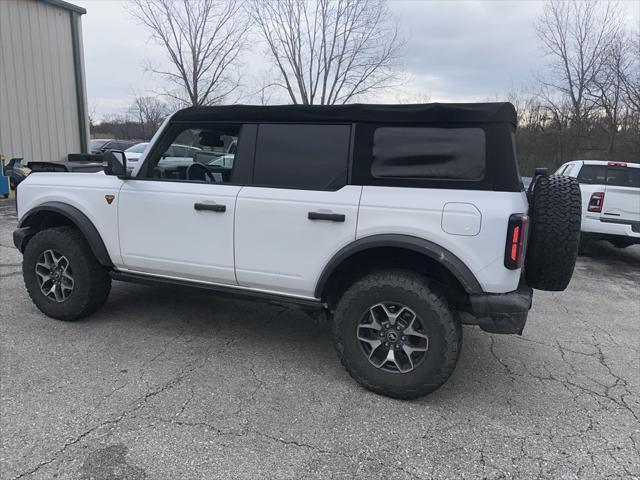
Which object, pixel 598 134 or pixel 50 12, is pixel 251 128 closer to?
pixel 50 12

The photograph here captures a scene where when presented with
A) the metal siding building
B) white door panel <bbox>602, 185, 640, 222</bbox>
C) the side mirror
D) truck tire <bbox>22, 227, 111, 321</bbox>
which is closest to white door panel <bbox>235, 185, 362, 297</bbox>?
the side mirror

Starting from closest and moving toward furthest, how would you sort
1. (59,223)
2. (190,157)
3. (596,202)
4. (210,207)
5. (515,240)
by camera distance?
1. (515,240)
2. (210,207)
3. (190,157)
4. (59,223)
5. (596,202)

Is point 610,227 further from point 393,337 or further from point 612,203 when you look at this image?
point 393,337

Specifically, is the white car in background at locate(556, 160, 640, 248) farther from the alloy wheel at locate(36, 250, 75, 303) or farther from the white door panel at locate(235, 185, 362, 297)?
the alloy wheel at locate(36, 250, 75, 303)

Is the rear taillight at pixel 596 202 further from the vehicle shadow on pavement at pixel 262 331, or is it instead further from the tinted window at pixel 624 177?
the vehicle shadow on pavement at pixel 262 331

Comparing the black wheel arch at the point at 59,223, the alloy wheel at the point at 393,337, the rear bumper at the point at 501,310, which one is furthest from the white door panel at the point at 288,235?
the black wheel arch at the point at 59,223

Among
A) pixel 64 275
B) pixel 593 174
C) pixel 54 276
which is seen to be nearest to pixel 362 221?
pixel 64 275

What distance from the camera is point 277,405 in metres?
3.02

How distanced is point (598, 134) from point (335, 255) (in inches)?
1064

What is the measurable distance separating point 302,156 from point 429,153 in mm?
899

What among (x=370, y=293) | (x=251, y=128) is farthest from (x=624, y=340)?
(x=251, y=128)

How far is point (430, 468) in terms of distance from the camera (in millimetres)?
A: 2479

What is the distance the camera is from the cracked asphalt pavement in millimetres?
2480

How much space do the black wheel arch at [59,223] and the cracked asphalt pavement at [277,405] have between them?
69cm
